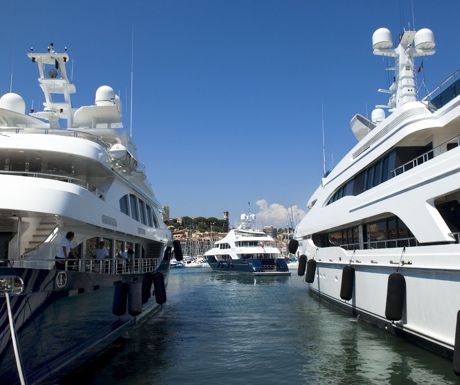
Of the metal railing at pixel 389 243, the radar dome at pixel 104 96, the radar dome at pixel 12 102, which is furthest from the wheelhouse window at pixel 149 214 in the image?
the metal railing at pixel 389 243

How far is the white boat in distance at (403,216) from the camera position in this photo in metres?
9.59

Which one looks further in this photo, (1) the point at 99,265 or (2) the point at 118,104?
(2) the point at 118,104

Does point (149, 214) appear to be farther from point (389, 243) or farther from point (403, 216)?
point (403, 216)

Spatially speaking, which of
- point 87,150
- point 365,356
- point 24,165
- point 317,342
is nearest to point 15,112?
point 24,165

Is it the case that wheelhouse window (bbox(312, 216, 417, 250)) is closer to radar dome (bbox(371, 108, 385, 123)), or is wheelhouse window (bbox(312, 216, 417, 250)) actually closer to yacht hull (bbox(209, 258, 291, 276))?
radar dome (bbox(371, 108, 385, 123))

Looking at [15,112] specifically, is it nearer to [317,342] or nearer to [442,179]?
[317,342]

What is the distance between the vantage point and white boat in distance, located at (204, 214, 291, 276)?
47.2 m

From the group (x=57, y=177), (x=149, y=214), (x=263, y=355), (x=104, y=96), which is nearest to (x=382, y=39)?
(x=104, y=96)

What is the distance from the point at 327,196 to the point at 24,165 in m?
13.4

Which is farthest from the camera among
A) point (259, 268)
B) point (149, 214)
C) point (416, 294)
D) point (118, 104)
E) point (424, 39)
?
point (259, 268)

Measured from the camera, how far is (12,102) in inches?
583

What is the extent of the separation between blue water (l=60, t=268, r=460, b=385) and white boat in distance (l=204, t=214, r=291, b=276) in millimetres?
30118

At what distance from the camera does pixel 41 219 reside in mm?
10133

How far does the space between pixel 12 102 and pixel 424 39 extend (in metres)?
15.1
